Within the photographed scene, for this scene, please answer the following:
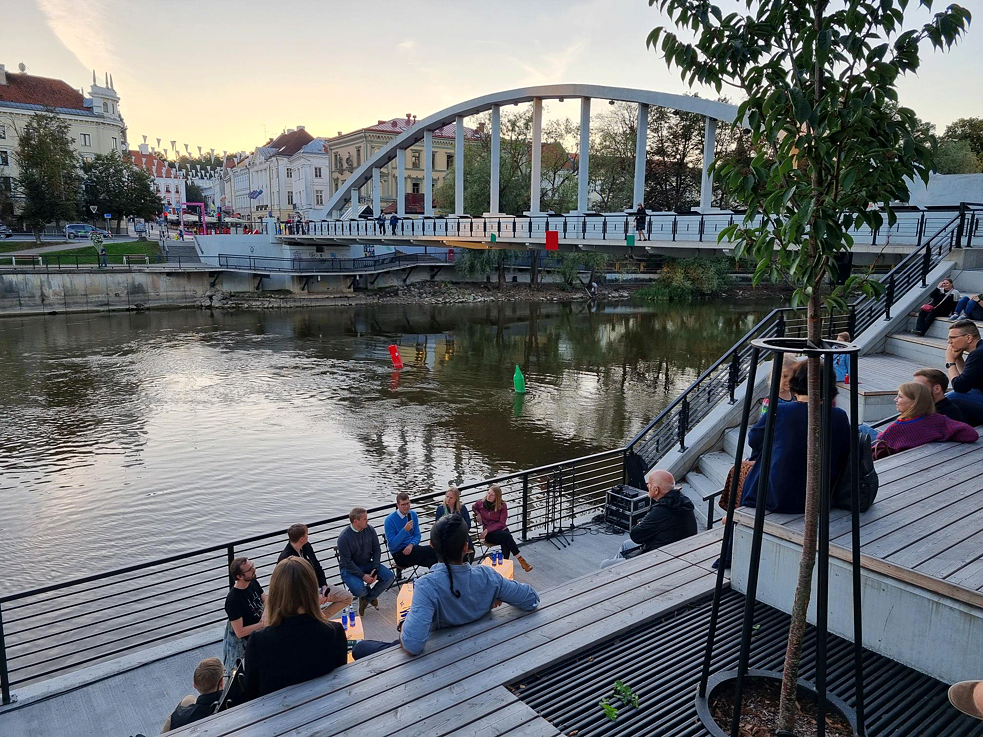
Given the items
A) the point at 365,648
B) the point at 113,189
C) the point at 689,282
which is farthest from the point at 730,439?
the point at 113,189

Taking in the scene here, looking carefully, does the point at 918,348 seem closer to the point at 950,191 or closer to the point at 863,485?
the point at 863,485

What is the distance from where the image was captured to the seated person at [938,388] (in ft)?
16.9

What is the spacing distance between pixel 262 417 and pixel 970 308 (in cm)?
1472

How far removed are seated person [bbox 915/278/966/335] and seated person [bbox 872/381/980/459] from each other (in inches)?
227

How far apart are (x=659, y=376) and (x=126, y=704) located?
19.4 metres

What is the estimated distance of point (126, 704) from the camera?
14.6 feet

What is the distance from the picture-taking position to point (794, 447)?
3.33 meters

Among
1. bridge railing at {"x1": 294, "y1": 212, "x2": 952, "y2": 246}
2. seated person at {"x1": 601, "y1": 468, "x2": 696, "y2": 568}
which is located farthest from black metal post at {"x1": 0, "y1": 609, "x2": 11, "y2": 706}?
bridge railing at {"x1": 294, "y1": 212, "x2": 952, "y2": 246}

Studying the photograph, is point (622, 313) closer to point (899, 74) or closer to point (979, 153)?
point (979, 153)

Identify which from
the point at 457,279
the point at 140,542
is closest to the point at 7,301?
the point at 457,279

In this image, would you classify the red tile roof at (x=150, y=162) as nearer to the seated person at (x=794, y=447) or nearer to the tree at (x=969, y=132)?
the tree at (x=969, y=132)

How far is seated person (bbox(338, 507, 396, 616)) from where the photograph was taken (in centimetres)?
589

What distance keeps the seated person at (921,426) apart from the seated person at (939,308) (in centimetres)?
578

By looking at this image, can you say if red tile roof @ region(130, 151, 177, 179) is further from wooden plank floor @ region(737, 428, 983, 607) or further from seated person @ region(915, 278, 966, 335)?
wooden plank floor @ region(737, 428, 983, 607)
